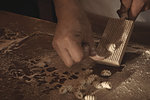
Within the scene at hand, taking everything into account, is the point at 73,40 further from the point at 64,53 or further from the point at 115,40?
the point at 115,40

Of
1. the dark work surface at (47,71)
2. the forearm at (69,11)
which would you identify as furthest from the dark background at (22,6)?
the forearm at (69,11)

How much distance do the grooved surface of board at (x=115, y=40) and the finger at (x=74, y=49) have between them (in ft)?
0.50

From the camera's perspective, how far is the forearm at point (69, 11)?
0.92 m

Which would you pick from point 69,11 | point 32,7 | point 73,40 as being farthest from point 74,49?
point 32,7

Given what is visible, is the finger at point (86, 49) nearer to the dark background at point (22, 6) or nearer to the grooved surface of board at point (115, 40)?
the grooved surface of board at point (115, 40)

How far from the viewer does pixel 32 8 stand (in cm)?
177

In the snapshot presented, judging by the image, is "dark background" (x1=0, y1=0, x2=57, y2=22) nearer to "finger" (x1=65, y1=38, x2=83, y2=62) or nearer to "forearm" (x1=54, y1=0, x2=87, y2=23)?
"forearm" (x1=54, y1=0, x2=87, y2=23)

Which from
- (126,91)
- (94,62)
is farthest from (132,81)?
(94,62)

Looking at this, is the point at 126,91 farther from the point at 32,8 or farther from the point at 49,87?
the point at 32,8

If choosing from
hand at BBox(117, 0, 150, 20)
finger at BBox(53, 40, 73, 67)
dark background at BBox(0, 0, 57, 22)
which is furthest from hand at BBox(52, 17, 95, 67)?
dark background at BBox(0, 0, 57, 22)

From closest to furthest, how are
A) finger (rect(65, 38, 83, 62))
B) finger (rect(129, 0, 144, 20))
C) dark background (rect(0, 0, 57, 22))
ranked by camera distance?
1. finger (rect(65, 38, 83, 62))
2. finger (rect(129, 0, 144, 20))
3. dark background (rect(0, 0, 57, 22))

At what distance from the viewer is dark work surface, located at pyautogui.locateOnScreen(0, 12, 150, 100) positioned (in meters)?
0.90

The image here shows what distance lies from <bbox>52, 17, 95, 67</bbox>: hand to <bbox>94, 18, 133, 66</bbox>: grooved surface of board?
106mm

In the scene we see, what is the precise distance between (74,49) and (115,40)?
0.25 metres
